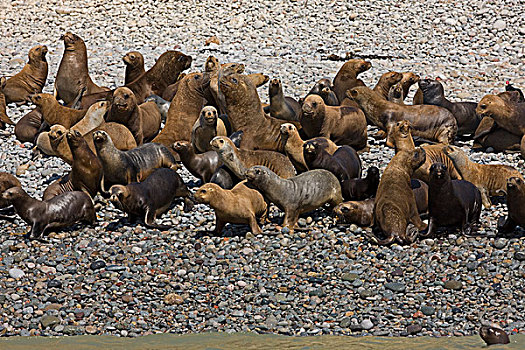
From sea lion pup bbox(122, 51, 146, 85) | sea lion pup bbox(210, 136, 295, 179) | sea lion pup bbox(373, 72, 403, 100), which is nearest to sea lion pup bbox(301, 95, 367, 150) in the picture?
sea lion pup bbox(210, 136, 295, 179)

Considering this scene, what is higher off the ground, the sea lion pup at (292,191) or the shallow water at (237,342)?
the sea lion pup at (292,191)

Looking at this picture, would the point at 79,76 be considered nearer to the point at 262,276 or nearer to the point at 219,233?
the point at 219,233

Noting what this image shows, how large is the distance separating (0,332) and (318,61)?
32.7 ft

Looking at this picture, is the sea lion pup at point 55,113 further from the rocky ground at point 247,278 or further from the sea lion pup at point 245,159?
the sea lion pup at point 245,159

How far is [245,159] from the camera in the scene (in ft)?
31.1

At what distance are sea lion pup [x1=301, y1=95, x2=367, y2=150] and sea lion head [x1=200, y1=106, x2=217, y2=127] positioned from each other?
1269mm

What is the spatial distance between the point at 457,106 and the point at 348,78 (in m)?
1.94

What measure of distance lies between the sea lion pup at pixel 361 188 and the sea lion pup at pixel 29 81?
682 centimetres

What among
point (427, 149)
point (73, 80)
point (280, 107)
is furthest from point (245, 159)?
point (73, 80)

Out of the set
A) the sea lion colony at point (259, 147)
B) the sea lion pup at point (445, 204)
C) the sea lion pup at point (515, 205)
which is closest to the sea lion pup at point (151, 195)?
the sea lion colony at point (259, 147)

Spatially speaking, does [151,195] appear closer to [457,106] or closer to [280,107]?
[280,107]

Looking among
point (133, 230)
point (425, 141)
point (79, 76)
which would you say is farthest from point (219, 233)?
point (79, 76)

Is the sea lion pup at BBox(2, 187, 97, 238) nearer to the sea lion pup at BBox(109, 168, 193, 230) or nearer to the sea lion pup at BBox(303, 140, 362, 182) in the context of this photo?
the sea lion pup at BBox(109, 168, 193, 230)

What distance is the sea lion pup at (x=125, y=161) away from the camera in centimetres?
933
